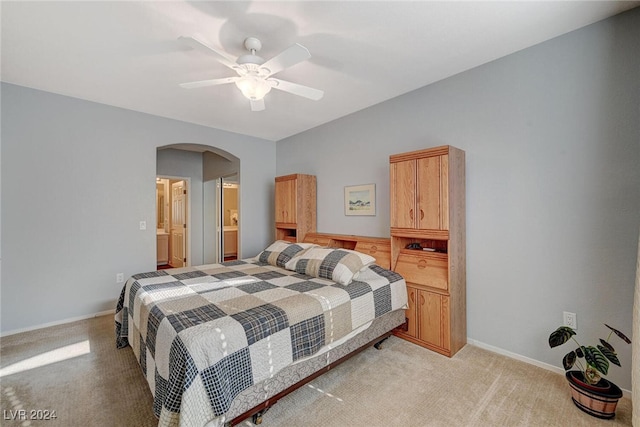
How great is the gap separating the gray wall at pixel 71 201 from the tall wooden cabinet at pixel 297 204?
5.37ft

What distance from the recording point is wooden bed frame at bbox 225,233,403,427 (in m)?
1.59

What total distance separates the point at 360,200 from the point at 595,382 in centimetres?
255

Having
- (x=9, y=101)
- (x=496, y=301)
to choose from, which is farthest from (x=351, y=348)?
(x=9, y=101)

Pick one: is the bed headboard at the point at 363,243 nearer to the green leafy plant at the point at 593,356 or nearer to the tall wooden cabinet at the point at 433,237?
the tall wooden cabinet at the point at 433,237

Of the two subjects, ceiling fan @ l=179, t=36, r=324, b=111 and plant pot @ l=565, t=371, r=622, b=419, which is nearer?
plant pot @ l=565, t=371, r=622, b=419

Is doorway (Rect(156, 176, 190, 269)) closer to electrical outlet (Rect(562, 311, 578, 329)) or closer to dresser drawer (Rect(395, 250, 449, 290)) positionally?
dresser drawer (Rect(395, 250, 449, 290))

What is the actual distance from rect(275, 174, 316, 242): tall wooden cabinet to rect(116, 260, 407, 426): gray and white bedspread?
144cm

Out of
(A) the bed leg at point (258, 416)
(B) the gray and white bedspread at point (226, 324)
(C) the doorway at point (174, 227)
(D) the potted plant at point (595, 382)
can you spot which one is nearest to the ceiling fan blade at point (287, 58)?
(B) the gray and white bedspread at point (226, 324)

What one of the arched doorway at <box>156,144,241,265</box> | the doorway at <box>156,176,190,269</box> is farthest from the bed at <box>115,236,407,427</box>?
the doorway at <box>156,176,190,269</box>

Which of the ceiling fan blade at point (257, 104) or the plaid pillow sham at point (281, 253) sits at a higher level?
the ceiling fan blade at point (257, 104)

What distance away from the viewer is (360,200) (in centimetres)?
360

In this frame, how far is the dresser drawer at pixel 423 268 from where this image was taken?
2.48 metres

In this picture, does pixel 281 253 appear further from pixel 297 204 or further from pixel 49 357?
pixel 49 357

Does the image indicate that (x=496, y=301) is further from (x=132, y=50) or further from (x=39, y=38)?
(x=39, y=38)
